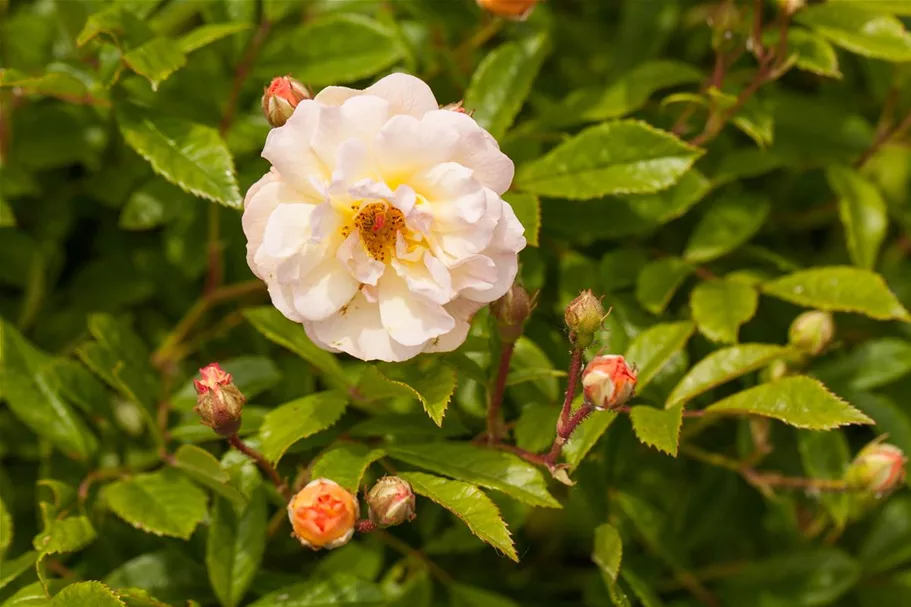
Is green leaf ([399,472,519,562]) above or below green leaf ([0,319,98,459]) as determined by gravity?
above

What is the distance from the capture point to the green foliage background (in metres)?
1.27

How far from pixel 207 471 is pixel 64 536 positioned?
0.20 m

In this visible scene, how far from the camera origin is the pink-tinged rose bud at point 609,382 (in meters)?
1.07

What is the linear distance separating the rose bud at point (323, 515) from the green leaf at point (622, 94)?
0.76 metres

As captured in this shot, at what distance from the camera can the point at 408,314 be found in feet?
3.61

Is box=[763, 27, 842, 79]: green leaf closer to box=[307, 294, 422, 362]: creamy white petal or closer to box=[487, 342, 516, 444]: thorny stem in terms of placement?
box=[487, 342, 516, 444]: thorny stem

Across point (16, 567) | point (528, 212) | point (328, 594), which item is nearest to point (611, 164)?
point (528, 212)

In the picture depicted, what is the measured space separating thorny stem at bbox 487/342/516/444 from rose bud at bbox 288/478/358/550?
26 centimetres

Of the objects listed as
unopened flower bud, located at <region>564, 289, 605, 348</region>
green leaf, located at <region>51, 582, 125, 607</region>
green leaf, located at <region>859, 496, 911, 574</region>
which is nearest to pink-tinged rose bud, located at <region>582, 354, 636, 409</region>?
unopened flower bud, located at <region>564, 289, 605, 348</region>

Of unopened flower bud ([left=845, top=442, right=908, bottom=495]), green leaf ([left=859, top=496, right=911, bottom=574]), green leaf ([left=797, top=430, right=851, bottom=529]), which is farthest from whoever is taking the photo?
green leaf ([left=859, top=496, right=911, bottom=574])

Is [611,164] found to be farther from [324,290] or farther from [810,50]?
[324,290]

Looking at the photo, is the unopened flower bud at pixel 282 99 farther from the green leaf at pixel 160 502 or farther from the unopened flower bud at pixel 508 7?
the green leaf at pixel 160 502

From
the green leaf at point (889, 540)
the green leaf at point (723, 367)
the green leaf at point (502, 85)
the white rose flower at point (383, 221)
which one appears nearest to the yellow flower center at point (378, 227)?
the white rose flower at point (383, 221)

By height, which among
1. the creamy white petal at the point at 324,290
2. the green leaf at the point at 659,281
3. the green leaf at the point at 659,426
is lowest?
the green leaf at the point at 659,281
